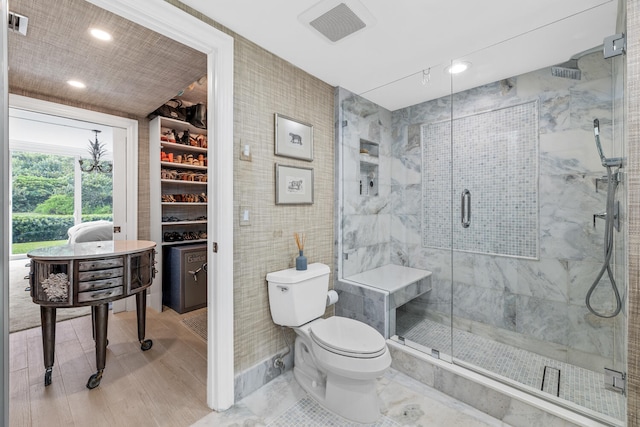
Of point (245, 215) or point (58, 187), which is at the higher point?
point (58, 187)

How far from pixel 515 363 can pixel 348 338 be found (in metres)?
1.32

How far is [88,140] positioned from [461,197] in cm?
458

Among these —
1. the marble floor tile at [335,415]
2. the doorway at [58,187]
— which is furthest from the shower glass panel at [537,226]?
the doorway at [58,187]

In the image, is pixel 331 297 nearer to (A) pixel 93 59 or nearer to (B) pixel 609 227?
(B) pixel 609 227

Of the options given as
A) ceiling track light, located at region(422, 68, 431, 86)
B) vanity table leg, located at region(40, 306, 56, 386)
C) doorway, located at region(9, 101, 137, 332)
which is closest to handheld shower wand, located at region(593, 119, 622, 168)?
ceiling track light, located at region(422, 68, 431, 86)

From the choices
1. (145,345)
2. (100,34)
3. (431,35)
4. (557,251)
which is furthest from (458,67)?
(145,345)

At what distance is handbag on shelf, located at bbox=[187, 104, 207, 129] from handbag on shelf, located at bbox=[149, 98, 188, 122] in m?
0.11

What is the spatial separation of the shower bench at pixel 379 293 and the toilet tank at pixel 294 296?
45 cm

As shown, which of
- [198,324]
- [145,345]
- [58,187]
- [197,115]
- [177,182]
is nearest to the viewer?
[145,345]

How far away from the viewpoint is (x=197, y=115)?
3188mm

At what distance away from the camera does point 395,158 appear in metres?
3.06

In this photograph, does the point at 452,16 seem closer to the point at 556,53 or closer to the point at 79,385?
the point at 556,53

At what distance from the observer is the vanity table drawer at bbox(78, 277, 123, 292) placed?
176 centimetres

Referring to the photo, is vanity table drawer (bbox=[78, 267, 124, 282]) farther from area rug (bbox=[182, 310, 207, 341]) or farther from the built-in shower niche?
the built-in shower niche
